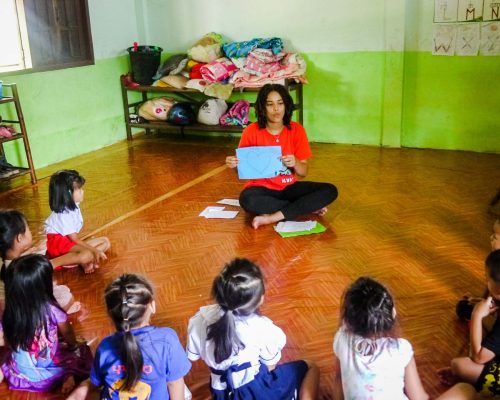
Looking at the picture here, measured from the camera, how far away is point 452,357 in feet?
8.51

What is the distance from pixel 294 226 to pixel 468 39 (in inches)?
128

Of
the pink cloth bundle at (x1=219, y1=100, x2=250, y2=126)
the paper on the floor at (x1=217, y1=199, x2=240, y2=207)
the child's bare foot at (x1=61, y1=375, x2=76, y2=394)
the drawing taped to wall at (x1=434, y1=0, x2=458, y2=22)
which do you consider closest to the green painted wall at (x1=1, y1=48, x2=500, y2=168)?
the drawing taped to wall at (x1=434, y1=0, x2=458, y2=22)

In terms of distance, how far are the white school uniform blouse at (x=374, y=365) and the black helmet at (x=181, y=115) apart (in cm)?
550

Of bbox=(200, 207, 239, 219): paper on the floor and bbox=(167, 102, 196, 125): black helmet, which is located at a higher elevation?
bbox=(167, 102, 196, 125): black helmet

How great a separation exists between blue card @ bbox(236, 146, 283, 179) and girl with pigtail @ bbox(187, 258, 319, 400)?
219 cm

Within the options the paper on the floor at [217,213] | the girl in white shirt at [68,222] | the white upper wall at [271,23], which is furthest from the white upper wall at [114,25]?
the girl in white shirt at [68,222]

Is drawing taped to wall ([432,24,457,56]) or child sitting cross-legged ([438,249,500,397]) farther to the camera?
drawing taped to wall ([432,24,457,56])

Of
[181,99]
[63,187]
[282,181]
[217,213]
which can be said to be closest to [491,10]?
[282,181]

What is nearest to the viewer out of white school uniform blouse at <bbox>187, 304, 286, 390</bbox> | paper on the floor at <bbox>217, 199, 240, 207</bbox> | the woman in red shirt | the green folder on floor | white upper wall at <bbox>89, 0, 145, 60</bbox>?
white school uniform blouse at <bbox>187, 304, 286, 390</bbox>

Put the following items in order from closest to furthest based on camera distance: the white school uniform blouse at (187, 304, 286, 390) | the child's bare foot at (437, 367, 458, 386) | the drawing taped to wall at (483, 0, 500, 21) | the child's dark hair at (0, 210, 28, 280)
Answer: the white school uniform blouse at (187, 304, 286, 390), the child's bare foot at (437, 367, 458, 386), the child's dark hair at (0, 210, 28, 280), the drawing taped to wall at (483, 0, 500, 21)

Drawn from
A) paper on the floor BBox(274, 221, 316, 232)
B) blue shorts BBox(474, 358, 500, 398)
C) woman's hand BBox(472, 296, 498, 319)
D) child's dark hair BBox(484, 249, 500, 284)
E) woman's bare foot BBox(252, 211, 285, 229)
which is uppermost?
child's dark hair BBox(484, 249, 500, 284)

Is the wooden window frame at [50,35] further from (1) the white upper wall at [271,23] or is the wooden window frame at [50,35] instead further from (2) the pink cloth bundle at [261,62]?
(2) the pink cloth bundle at [261,62]

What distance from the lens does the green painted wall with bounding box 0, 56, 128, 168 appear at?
624cm

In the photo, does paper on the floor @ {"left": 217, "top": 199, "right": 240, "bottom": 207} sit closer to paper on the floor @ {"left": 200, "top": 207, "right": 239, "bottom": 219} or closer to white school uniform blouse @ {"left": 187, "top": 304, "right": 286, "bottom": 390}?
paper on the floor @ {"left": 200, "top": 207, "right": 239, "bottom": 219}
